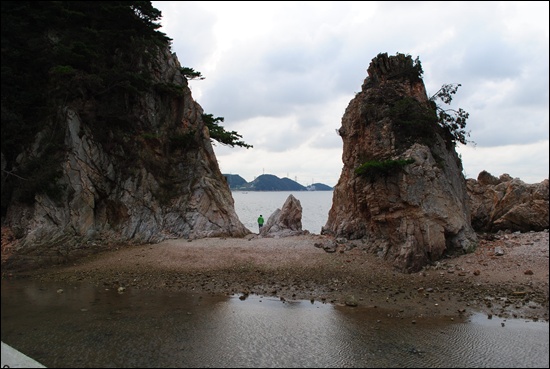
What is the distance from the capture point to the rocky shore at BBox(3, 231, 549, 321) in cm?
1403

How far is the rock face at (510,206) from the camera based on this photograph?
21766 mm

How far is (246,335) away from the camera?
11406 millimetres

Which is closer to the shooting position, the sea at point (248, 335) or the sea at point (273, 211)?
the sea at point (248, 335)

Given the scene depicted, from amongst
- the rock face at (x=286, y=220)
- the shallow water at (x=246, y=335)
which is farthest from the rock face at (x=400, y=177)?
the shallow water at (x=246, y=335)

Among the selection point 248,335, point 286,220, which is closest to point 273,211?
point 286,220

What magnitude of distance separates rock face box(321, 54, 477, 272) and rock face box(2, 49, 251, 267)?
28.2 ft

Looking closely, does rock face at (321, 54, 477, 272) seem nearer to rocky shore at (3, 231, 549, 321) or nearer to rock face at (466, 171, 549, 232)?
rocky shore at (3, 231, 549, 321)

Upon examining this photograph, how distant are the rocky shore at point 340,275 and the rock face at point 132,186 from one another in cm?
165

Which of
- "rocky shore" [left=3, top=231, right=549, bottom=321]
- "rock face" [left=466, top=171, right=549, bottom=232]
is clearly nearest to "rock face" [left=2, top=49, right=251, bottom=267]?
"rocky shore" [left=3, top=231, right=549, bottom=321]

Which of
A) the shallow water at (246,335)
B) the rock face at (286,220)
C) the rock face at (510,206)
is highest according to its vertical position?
the rock face at (510,206)

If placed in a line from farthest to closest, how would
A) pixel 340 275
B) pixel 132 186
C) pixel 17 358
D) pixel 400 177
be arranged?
pixel 132 186
pixel 400 177
pixel 340 275
pixel 17 358

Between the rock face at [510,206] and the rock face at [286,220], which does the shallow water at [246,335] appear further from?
the rock face at [286,220]

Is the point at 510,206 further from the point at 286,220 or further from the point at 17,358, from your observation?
the point at 17,358

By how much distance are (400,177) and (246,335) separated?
10.8 m
